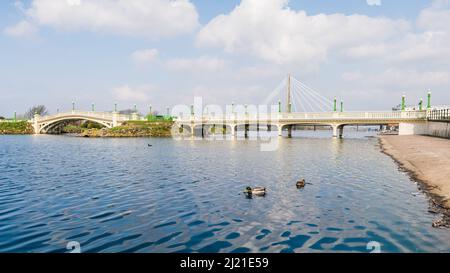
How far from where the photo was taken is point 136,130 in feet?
341

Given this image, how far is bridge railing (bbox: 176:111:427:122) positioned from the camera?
263 feet

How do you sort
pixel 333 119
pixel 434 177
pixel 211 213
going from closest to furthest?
pixel 211 213 → pixel 434 177 → pixel 333 119

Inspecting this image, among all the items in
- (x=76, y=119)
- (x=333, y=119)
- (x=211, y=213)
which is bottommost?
(x=211, y=213)

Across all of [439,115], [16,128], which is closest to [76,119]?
[16,128]

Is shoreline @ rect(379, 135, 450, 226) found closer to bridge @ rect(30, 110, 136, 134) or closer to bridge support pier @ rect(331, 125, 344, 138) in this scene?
bridge support pier @ rect(331, 125, 344, 138)

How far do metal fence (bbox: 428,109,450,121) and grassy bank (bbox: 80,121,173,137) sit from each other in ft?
234

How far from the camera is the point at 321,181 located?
2453 centimetres

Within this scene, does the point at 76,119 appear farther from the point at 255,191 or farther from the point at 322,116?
the point at 255,191

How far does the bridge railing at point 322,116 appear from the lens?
80.2 meters

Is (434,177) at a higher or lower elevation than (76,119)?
lower

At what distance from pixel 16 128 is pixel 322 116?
386ft

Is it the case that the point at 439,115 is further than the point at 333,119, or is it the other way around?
the point at 333,119

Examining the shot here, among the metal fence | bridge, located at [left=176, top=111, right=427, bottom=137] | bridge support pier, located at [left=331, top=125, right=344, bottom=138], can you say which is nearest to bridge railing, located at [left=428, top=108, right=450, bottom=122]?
the metal fence

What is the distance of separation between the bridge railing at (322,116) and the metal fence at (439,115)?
118 inches
